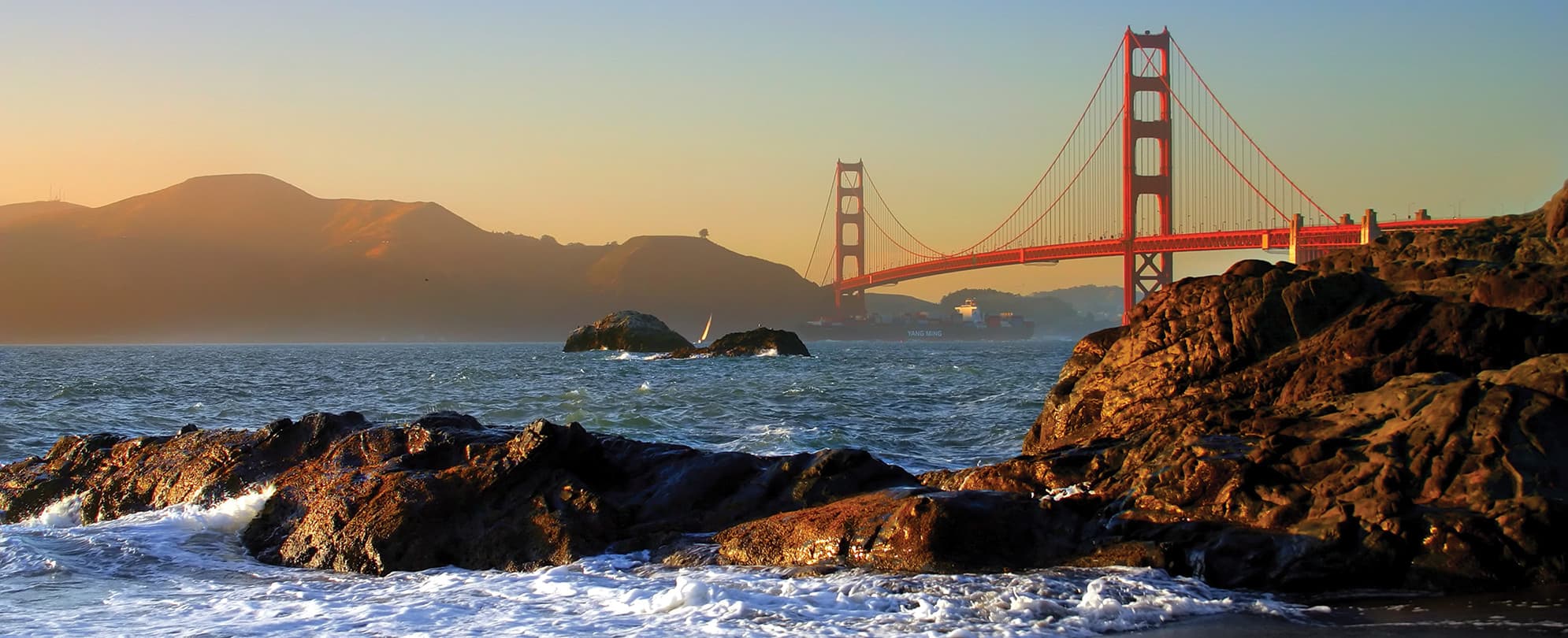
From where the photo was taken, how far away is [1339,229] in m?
35.9

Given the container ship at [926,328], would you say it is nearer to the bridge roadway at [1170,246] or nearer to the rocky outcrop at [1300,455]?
the bridge roadway at [1170,246]

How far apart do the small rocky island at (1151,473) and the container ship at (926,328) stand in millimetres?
97161

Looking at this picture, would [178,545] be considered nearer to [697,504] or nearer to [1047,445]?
[697,504]

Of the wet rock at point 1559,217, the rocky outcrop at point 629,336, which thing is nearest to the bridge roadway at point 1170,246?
the rocky outcrop at point 629,336

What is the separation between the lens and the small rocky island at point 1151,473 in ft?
18.0

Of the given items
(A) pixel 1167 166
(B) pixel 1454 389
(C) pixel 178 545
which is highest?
(A) pixel 1167 166

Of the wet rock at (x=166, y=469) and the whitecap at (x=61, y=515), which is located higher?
the wet rock at (x=166, y=469)

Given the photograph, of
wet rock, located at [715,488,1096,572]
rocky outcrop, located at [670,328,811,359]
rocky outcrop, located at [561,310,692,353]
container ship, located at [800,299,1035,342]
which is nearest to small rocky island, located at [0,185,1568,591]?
wet rock, located at [715,488,1096,572]

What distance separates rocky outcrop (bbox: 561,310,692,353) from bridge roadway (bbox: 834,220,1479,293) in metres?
13.5

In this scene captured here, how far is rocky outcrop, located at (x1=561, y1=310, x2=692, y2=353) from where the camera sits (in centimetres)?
5784

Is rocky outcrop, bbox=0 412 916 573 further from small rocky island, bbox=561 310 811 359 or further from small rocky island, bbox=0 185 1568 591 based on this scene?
small rocky island, bbox=561 310 811 359

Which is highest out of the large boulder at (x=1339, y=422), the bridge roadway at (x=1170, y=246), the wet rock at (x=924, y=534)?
the bridge roadway at (x=1170, y=246)

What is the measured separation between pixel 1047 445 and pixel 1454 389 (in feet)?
10.6

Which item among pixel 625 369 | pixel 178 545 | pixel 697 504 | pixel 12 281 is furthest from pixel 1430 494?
pixel 12 281
